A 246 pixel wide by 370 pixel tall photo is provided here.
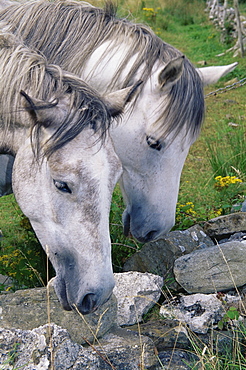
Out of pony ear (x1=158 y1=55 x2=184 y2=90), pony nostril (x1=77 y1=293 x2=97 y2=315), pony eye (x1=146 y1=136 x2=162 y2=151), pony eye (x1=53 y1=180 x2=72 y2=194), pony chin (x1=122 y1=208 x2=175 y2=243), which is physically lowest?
pony chin (x1=122 y1=208 x2=175 y2=243)

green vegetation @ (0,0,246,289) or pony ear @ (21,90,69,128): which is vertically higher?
pony ear @ (21,90,69,128)

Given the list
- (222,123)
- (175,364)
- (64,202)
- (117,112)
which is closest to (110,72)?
(117,112)

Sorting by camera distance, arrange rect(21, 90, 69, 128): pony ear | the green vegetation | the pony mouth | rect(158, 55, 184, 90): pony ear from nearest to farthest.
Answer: rect(21, 90, 69, 128): pony ear → the pony mouth → rect(158, 55, 184, 90): pony ear → the green vegetation

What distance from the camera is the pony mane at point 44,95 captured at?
7.67 ft

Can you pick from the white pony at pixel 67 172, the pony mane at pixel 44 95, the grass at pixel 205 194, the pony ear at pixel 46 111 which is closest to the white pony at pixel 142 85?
the grass at pixel 205 194

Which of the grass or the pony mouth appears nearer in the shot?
the pony mouth

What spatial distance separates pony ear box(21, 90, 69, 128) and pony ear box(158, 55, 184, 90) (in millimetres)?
926

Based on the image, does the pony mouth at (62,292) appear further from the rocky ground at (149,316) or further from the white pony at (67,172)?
the rocky ground at (149,316)

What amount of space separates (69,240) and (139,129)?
115 centimetres

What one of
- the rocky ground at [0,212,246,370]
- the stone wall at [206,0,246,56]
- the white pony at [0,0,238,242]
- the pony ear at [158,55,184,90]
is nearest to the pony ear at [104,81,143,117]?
the pony ear at [158,55,184,90]

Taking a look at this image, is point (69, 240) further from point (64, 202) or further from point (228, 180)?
point (228, 180)

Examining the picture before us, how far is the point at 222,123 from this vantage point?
7.89 metres

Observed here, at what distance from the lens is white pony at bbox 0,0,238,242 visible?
3232 millimetres

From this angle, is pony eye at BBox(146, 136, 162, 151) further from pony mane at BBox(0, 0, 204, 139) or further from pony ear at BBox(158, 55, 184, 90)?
pony ear at BBox(158, 55, 184, 90)
